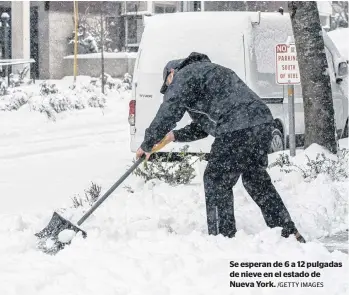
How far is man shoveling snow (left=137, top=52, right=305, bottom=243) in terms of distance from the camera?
5949 millimetres

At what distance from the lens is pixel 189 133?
6.46 m

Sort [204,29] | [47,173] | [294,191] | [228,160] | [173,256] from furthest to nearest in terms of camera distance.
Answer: [47,173], [204,29], [294,191], [228,160], [173,256]

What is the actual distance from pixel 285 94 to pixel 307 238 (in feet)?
14.5

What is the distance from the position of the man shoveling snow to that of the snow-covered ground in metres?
0.33

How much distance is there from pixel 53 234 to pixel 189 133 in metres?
1.29

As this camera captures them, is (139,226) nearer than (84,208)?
Yes

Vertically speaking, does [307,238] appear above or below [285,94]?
below

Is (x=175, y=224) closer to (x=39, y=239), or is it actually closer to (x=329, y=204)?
(x=39, y=239)

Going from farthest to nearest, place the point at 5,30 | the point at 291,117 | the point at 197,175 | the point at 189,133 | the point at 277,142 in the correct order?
the point at 5,30, the point at 277,142, the point at 291,117, the point at 197,175, the point at 189,133

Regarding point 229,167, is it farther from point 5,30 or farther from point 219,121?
point 5,30

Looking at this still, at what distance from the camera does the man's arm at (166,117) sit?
5891 mm

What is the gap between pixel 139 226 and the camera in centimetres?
682

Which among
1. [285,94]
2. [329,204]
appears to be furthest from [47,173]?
[329,204]

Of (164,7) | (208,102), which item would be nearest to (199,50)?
(208,102)
